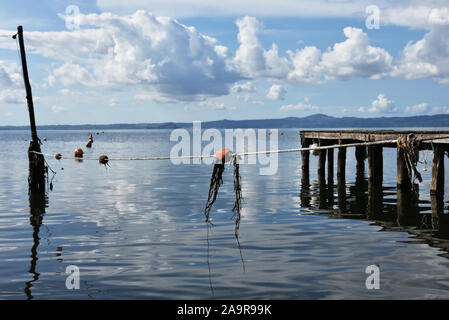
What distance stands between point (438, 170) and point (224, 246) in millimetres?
11666

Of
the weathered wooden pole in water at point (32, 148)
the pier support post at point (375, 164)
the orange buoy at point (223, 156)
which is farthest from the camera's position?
the pier support post at point (375, 164)

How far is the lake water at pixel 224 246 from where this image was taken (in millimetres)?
9328

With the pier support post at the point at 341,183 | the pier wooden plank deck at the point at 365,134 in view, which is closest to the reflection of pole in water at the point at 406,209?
the pier support post at the point at 341,183

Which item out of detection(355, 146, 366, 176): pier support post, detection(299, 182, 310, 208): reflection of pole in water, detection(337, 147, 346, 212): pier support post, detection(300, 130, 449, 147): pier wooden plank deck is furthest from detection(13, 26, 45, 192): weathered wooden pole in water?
detection(355, 146, 366, 176): pier support post

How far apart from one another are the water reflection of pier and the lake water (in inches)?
3.5

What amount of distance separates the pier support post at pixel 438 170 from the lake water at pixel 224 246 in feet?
2.77

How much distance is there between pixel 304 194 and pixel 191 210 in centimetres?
673

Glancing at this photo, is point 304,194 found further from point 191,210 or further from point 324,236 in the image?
point 324,236

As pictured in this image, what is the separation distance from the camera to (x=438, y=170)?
19.8 meters

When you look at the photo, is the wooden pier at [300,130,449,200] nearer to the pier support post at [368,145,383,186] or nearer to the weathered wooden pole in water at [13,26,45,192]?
the pier support post at [368,145,383,186]

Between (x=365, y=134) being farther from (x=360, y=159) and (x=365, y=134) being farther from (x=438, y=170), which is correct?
(x=360, y=159)

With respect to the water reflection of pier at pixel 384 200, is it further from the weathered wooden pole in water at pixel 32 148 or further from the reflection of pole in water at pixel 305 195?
the weathered wooden pole in water at pixel 32 148

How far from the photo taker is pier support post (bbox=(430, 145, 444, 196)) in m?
19.5
